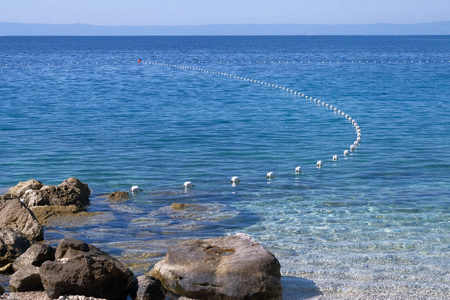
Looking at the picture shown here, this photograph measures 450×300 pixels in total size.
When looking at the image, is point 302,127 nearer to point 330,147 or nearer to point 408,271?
point 330,147

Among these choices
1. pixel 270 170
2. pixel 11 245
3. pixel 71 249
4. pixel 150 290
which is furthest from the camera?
pixel 270 170

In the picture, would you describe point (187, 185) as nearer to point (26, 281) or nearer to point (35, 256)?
point (35, 256)

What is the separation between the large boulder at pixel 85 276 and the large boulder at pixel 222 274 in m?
0.64

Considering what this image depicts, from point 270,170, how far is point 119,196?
4.94 metres

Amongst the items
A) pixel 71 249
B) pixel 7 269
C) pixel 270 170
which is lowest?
pixel 270 170

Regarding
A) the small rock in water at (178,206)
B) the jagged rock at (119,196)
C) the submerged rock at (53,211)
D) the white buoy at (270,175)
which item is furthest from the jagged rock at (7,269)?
the white buoy at (270,175)

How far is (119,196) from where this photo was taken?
14.7 metres

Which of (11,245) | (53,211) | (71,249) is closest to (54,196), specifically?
(53,211)

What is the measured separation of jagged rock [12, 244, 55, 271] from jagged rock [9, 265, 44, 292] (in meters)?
0.33

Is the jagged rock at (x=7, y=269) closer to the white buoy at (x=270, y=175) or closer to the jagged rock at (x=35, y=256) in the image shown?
the jagged rock at (x=35, y=256)

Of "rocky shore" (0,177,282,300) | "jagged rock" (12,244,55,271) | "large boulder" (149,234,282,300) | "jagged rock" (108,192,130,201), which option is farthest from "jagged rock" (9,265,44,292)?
"jagged rock" (108,192,130,201)

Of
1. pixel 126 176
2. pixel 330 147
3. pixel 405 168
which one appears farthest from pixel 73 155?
pixel 405 168

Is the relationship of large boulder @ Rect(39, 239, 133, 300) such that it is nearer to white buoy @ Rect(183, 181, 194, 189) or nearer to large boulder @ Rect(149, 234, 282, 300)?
large boulder @ Rect(149, 234, 282, 300)

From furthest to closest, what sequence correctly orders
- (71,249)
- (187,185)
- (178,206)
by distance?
(187,185)
(178,206)
(71,249)
